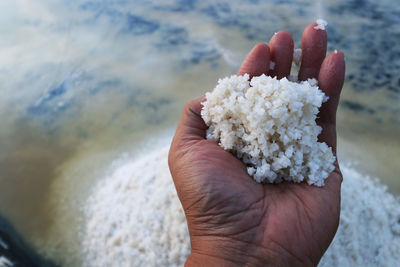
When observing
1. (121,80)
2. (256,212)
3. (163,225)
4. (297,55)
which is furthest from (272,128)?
(121,80)

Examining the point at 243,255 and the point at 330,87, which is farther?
the point at 330,87

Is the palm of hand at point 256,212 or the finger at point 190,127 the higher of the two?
the finger at point 190,127

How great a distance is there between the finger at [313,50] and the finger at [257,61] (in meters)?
0.16

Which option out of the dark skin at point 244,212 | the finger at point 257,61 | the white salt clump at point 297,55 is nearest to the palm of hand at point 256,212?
the dark skin at point 244,212

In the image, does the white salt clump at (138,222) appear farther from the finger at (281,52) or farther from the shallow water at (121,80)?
the finger at (281,52)

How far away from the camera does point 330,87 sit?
117cm

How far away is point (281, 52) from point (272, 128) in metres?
0.37

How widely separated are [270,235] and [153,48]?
1815 millimetres

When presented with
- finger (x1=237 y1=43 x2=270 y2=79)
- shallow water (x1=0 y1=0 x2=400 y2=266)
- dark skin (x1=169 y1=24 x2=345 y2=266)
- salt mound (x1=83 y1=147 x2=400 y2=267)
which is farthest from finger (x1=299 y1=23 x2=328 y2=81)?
shallow water (x1=0 y1=0 x2=400 y2=266)

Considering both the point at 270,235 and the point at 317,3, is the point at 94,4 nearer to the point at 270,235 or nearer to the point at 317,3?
the point at 317,3

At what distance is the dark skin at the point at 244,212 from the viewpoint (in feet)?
3.04

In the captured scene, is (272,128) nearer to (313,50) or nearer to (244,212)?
(244,212)

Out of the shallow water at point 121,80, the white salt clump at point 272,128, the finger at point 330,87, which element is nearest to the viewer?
the white salt clump at point 272,128

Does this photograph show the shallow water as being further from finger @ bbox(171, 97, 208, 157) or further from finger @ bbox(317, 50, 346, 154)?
finger @ bbox(171, 97, 208, 157)
